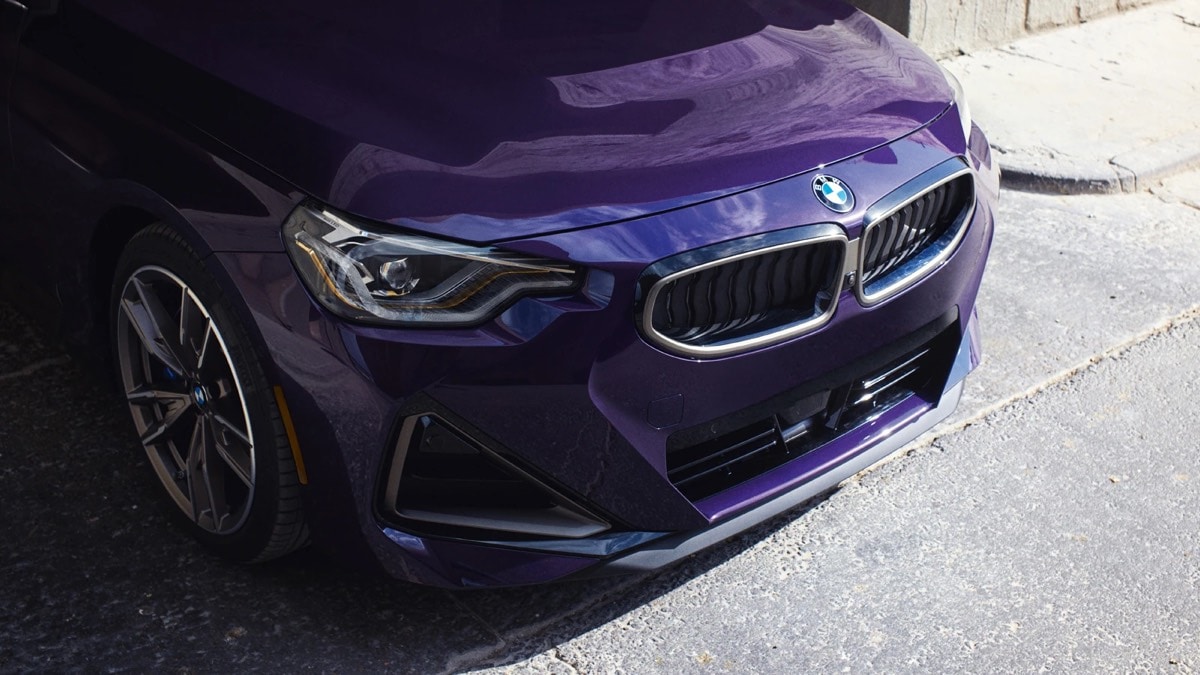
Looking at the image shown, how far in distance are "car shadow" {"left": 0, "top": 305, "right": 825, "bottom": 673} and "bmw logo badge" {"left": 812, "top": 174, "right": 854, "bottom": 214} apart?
94 centimetres

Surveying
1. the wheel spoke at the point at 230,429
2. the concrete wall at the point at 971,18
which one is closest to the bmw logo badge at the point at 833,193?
the wheel spoke at the point at 230,429

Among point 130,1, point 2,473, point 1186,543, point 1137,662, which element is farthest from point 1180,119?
point 2,473

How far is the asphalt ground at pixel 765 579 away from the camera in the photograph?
2.79m

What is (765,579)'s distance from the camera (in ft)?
9.96

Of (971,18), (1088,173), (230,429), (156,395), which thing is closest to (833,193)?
(230,429)

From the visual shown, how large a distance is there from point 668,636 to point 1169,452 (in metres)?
1.61

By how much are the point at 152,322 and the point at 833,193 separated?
60.0 inches

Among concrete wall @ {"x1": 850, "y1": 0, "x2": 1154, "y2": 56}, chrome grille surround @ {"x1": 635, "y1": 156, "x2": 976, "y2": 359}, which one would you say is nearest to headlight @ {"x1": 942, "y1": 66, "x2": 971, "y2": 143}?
chrome grille surround @ {"x1": 635, "y1": 156, "x2": 976, "y2": 359}

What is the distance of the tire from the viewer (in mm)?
2641

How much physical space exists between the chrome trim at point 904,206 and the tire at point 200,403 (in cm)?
123

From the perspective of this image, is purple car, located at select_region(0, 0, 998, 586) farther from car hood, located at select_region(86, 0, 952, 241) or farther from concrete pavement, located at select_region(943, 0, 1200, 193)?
concrete pavement, located at select_region(943, 0, 1200, 193)

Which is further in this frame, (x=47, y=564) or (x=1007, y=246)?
(x=1007, y=246)

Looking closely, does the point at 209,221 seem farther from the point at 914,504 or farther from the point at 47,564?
the point at 914,504

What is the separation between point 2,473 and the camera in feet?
10.9
